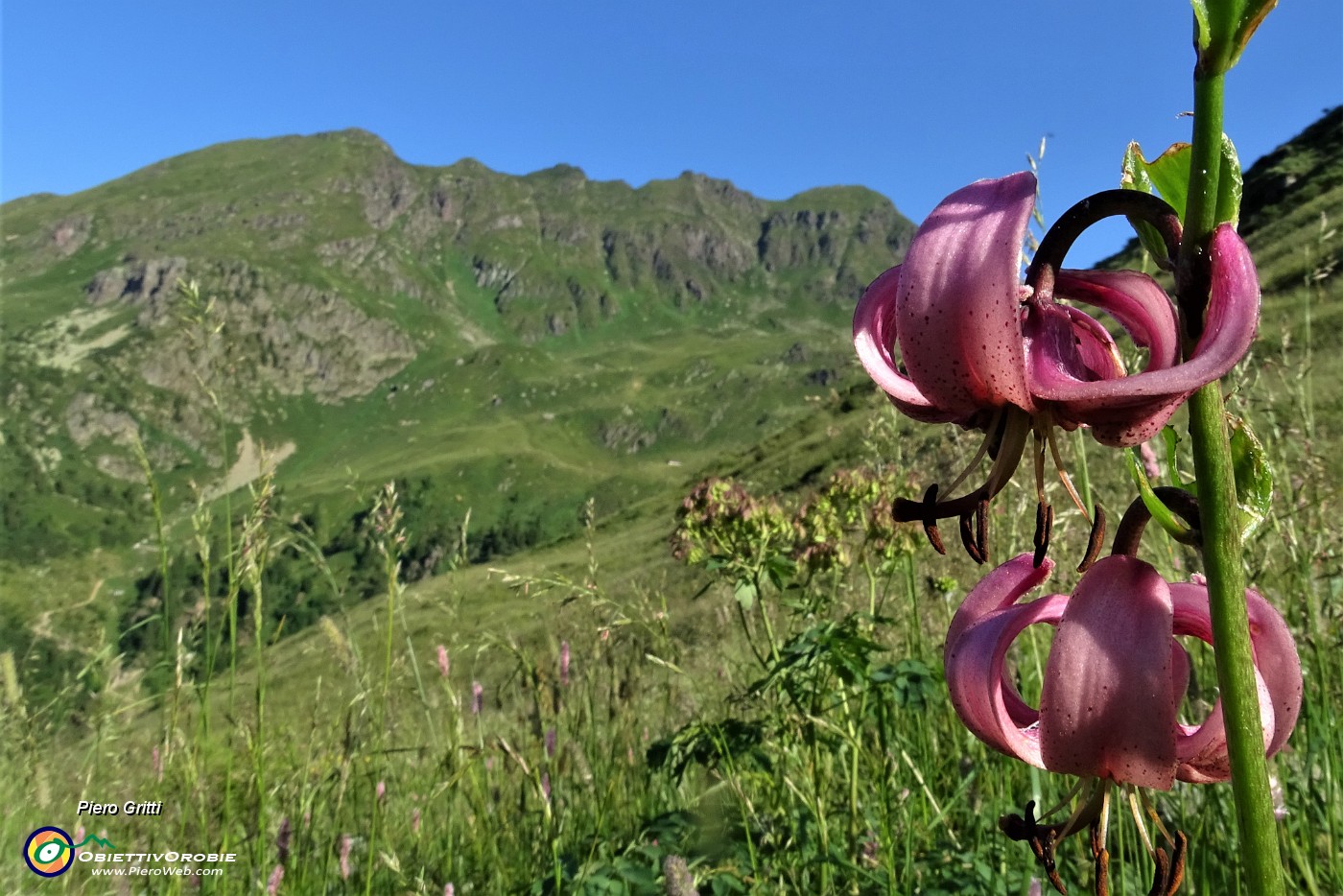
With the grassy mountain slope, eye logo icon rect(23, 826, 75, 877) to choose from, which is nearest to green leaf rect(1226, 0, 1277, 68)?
eye logo icon rect(23, 826, 75, 877)

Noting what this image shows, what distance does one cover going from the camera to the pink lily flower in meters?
0.59

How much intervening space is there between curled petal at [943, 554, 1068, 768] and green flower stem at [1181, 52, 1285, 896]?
0.15 m

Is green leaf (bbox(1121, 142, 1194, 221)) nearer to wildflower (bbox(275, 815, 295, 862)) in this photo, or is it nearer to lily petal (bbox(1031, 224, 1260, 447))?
lily petal (bbox(1031, 224, 1260, 447))

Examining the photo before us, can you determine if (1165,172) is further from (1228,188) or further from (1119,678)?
(1119,678)

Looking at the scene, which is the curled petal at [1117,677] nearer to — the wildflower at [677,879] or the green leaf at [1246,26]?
the green leaf at [1246,26]

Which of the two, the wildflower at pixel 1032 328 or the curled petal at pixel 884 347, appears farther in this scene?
the curled petal at pixel 884 347

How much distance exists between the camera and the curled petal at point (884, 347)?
73cm

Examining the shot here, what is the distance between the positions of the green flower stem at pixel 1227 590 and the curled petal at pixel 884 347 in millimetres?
195

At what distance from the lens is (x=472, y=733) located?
4023 millimetres

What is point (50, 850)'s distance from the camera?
2393 mm

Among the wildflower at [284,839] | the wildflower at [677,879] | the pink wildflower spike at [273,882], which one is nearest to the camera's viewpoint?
the wildflower at [677,879]

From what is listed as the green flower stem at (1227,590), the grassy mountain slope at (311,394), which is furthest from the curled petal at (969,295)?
the grassy mountain slope at (311,394)

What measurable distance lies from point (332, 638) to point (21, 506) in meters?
140

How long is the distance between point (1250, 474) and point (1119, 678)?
18cm
